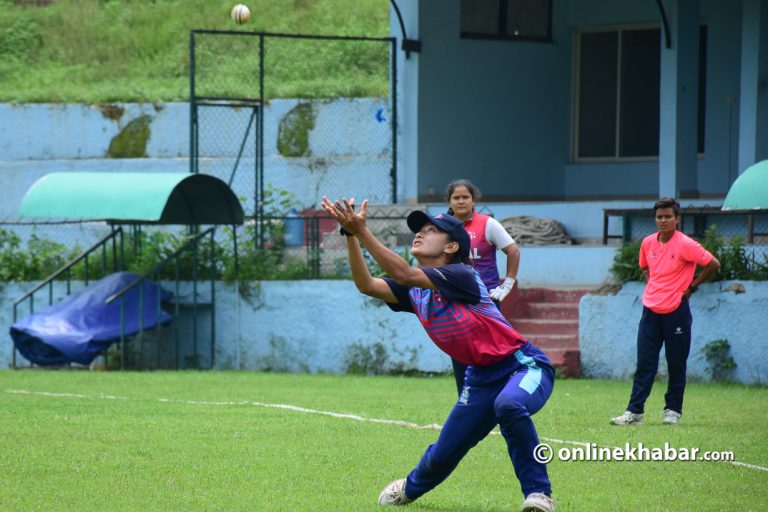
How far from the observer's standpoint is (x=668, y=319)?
444 inches

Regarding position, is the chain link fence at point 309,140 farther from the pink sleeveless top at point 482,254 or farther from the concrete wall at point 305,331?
the pink sleeveless top at point 482,254

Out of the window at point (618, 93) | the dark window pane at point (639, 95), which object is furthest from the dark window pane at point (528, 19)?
the dark window pane at point (639, 95)

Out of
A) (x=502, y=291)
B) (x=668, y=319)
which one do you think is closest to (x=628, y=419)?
(x=668, y=319)

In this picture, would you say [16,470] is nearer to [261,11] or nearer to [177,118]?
[177,118]

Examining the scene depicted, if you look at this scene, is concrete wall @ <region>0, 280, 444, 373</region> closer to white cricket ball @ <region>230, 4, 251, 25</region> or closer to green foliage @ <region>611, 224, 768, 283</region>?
green foliage @ <region>611, 224, 768, 283</region>

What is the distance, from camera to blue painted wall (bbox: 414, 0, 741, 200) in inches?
834

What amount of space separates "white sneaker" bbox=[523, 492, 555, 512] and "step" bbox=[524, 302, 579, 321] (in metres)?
10.6

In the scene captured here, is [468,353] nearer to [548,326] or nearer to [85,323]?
[548,326]

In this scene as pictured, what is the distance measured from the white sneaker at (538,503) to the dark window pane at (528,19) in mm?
16464

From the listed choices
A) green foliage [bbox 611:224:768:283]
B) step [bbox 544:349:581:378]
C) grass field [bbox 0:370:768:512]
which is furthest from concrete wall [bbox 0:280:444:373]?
green foliage [bbox 611:224:768:283]

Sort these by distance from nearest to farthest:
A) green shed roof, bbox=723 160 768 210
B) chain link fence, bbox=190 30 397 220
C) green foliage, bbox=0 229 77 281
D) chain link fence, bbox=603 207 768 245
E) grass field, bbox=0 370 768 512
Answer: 1. grass field, bbox=0 370 768 512
2. green shed roof, bbox=723 160 768 210
3. chain link fence, bbox=603 207 768 245
4. green foliage, bbox=0 229 77 281
5. chain link fence, bbox=190 30 397 220

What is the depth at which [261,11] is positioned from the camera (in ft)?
105

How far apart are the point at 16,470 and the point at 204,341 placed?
34.5ft

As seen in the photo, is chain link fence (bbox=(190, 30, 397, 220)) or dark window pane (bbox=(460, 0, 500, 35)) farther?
chain link fence (bbox=(190, 30, 397, 220))
